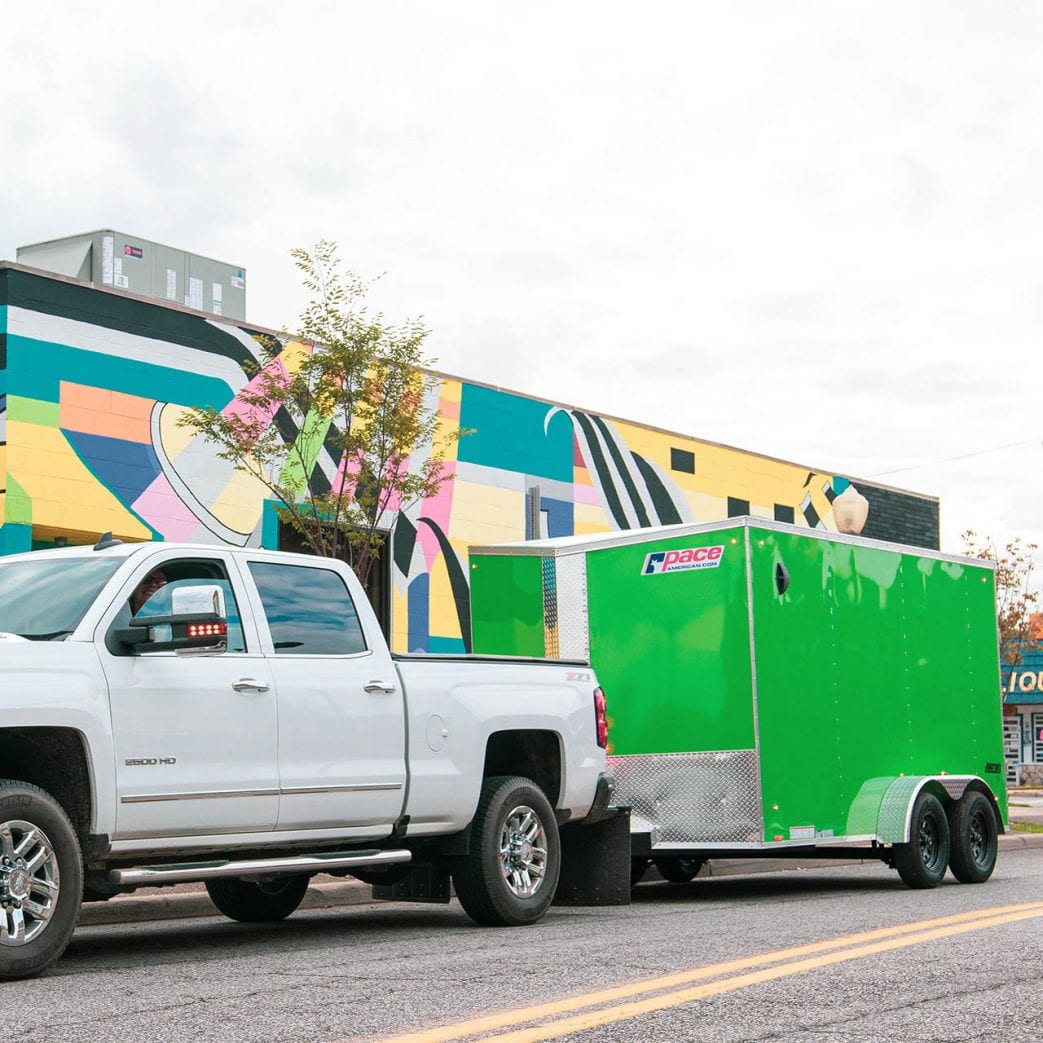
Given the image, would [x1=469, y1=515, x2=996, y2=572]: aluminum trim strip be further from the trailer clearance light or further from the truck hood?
the truck hood

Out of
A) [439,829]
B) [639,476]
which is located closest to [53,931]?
[439,829]

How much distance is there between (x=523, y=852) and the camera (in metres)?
10.1

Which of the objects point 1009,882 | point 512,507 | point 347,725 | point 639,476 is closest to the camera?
point 347,725

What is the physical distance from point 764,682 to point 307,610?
4.31 meters

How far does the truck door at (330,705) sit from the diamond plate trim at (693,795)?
356 centimetres

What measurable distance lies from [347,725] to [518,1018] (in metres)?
2.98

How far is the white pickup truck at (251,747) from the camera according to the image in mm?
7578

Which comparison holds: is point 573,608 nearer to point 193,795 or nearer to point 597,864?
point 597,864

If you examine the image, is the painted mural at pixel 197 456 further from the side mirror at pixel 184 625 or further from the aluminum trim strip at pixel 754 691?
the side mirror at pixel 184 625

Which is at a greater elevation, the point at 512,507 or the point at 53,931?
the point at 512,507

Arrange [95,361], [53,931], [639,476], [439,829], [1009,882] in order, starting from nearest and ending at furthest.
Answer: [53,931], [439,829], [1009,882], [95,361], [639,476]

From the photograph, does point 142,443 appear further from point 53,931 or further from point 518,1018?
point 518,1018

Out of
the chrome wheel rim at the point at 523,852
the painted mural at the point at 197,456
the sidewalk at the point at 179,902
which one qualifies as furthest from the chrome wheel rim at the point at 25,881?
the painted mural at the point at 197,456

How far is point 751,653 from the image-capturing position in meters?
12.1
